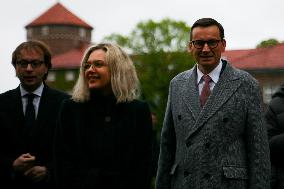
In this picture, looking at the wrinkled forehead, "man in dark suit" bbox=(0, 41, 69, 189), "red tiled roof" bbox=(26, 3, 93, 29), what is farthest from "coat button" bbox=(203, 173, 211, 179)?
"red tiled roof" bbox=(26, 3, 93, 29)

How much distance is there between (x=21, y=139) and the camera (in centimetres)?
557

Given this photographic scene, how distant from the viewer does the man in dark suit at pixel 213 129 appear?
15.3 feet

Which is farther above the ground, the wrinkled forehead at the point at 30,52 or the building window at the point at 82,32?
the building window at the point at 82,32

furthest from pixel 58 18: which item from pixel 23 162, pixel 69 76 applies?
pixel 23 162

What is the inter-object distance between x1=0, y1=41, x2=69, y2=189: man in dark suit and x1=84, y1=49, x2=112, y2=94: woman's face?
901 mm

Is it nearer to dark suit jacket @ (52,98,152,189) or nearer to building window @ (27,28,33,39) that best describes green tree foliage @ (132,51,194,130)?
building window @ (27,28,33,39)

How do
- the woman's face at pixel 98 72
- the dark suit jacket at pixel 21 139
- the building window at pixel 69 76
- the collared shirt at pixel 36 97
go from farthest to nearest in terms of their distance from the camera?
the building window at pixel 69 76, the collared shirt at pixel 36 97, the dark suit jacket at pixel 21 139, the woman's face at pixel 98 72

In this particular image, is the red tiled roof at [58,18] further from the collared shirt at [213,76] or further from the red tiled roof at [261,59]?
the collared shirt at [213,76]

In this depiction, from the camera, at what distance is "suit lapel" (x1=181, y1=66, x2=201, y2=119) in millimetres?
4828

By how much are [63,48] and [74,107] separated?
8506cm

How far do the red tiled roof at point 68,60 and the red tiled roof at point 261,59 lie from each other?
21469mm

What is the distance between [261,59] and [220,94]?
187 ft

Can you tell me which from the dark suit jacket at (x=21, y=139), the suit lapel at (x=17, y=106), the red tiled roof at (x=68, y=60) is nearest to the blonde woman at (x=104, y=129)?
the dark suit jacket at (x=21, y=139)

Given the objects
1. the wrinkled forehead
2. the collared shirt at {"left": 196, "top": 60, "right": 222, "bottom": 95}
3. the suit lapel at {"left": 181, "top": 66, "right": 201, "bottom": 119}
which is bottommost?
the suit lapel at {"left": 181, "top": 66, "right": 201, "bottom": 119}
